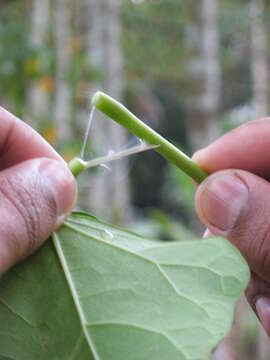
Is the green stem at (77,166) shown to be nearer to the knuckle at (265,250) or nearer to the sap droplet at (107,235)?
the sap droplet at (107,235)

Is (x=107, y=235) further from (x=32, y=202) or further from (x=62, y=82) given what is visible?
(x=62, y=82)

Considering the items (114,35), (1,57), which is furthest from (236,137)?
(114,35)

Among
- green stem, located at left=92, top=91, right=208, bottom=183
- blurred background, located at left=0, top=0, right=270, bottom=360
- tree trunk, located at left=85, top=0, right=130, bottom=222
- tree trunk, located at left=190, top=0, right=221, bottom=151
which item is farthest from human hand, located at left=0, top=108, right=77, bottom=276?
tree trunk, located at left=190, top=0, right=221, bottom=151

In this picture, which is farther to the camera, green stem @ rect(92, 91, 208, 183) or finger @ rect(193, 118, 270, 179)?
finger @ rect(193, 118, 270, 179)

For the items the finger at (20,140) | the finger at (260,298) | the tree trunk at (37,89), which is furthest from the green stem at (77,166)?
the tree trunk at (37,89)

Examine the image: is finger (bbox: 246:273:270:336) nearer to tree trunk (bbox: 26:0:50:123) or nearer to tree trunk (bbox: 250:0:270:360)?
tree trunk (bbox: 26:0:50:123)
